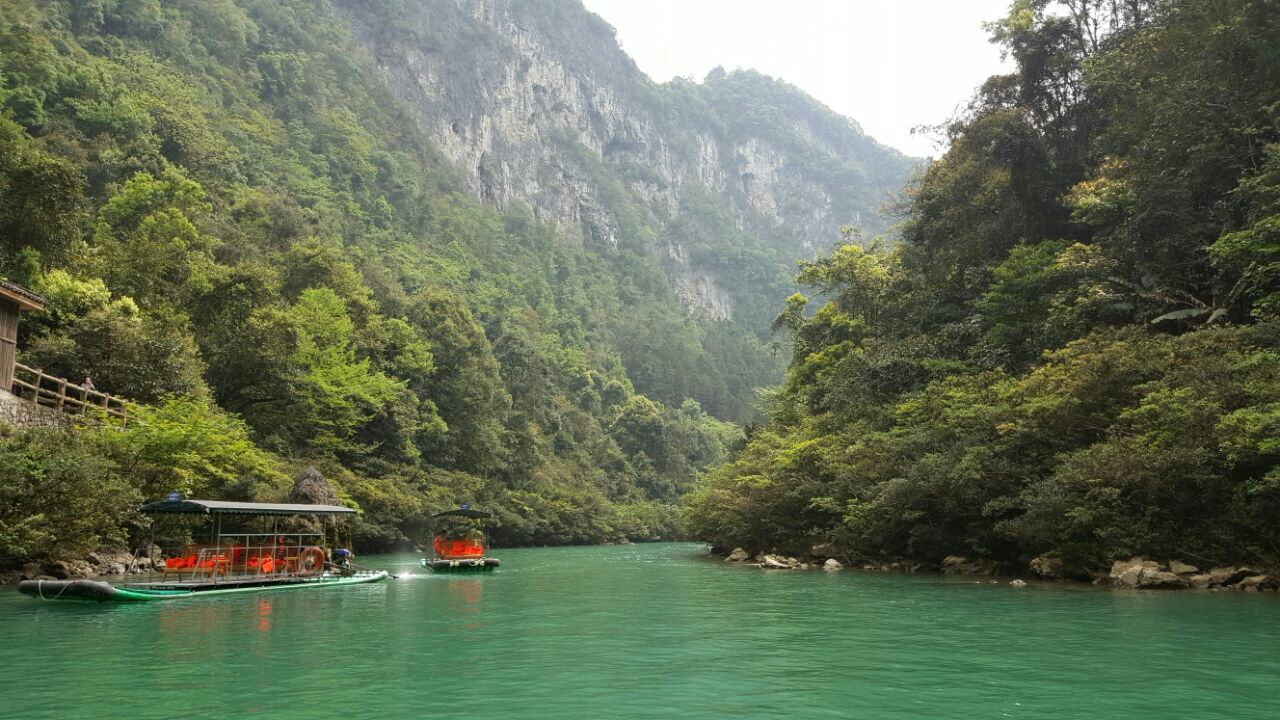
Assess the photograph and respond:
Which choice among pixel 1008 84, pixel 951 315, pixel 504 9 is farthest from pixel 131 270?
pixel 504 9

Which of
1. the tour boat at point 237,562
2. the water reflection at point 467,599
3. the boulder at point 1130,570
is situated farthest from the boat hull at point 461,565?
the boulder at point 1130,570

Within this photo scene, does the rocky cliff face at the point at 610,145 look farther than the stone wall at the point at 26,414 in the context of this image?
Yes

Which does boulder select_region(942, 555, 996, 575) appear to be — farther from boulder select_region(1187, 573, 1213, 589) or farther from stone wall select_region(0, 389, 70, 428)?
stone wall select_region(0, 389, 70, 428)

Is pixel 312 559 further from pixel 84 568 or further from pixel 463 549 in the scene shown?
pixel 463 549

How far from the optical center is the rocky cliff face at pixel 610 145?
116125mm

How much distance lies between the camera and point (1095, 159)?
3167 cm

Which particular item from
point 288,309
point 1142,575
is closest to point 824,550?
point 1142,575

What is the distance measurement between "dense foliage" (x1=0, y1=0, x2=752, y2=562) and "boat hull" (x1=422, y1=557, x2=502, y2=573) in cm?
613

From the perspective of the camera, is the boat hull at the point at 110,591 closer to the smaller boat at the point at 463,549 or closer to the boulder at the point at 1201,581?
the smaller boat at the point at 463,549

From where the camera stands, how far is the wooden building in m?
22.0

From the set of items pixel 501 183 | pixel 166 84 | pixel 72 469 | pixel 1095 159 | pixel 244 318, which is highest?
pixel 501 183

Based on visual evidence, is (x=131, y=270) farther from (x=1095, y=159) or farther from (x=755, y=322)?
(x=755, y=322)

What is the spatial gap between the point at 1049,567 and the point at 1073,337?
7.10 metres

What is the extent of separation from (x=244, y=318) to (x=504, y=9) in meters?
109
